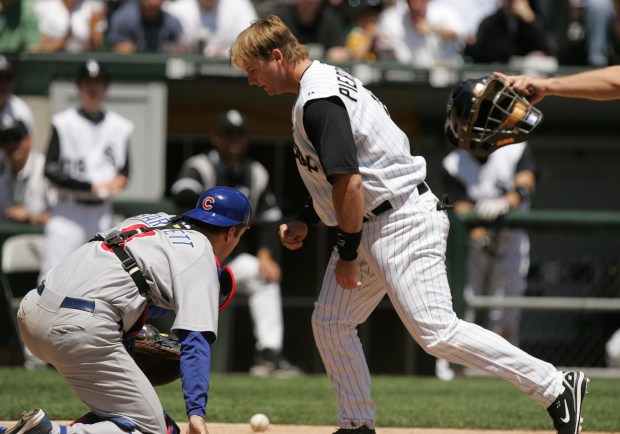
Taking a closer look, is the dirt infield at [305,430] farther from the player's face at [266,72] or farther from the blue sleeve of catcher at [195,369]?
the player's face at [266,72]

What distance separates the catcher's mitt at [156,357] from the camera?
432 centimetres

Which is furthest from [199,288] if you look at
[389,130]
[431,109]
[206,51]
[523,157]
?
[431,109]

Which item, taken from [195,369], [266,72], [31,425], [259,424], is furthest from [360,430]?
[266,72]

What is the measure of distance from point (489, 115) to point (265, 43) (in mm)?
978

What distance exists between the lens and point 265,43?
4164 mm

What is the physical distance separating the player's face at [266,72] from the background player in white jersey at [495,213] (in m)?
4.08

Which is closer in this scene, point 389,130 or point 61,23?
point 389,130

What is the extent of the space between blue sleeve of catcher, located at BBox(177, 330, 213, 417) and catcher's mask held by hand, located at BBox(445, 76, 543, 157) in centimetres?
153

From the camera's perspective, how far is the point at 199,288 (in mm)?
3680

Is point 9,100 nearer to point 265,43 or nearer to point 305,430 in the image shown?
point 305,430

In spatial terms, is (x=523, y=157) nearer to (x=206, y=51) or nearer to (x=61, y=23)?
(x=206, y=51)

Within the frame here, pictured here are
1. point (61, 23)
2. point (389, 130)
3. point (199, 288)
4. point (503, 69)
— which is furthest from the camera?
point (61, 23)

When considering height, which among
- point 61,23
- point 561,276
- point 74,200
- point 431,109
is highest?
point 61,23

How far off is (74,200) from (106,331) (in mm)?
4500
